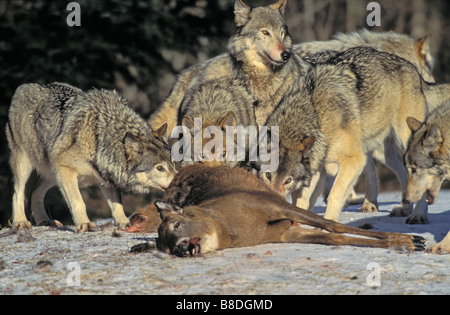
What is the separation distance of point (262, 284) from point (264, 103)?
4.28m

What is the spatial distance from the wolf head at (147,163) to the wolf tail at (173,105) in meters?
1.89

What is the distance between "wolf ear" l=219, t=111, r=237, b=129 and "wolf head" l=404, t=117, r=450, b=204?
2077 mm

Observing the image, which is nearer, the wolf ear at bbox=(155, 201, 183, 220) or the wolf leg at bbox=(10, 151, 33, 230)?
the wolf ear at bbox=(155, 201, 183, 220)

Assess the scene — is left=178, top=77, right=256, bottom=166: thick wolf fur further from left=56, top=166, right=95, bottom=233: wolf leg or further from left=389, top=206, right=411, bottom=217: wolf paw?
left=389, top=206, right=411, bottom=217: wolf paw

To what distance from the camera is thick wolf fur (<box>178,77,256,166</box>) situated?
7.27 metres

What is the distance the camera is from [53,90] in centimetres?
786

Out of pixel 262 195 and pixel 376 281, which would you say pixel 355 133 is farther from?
pixel 376 281

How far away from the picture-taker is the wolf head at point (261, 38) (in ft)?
26.4

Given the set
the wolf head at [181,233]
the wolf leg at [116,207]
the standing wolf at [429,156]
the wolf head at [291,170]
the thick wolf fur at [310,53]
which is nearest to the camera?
the wolf head at [181,233]

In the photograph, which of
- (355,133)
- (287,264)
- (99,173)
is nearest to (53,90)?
(99,173)

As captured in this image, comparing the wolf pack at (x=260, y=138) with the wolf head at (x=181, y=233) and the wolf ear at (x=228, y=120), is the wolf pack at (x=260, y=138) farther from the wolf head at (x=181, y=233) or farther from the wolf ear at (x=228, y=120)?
the wolf head at (x=181, y=233)

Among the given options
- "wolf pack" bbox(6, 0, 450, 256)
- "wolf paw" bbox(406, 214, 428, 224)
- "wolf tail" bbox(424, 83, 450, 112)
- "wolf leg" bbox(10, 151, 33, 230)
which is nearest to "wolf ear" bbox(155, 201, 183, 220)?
"wolf pack" bbox(6, 0, 450, 256)

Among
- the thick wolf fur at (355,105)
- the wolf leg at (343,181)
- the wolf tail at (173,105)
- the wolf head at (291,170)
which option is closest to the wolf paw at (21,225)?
the wolf tail at (173,105)

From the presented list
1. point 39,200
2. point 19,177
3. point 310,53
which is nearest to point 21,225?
point 19,177
